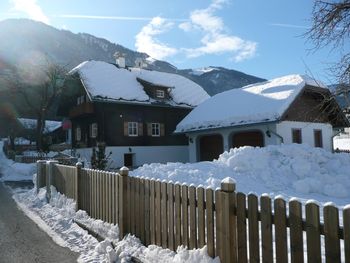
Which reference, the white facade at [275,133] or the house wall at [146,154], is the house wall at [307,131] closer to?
the white facade at [275,133]

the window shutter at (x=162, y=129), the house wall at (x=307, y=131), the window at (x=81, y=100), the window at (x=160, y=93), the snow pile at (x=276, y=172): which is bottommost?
the snow pile at (x=276, y=172)

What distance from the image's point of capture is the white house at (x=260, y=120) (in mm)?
23075

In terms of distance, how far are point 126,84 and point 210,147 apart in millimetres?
10004

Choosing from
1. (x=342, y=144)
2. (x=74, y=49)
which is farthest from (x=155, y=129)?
(x=74, y=49)

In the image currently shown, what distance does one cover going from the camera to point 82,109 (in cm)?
3155

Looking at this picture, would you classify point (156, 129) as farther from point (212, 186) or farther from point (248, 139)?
point (212, 186)

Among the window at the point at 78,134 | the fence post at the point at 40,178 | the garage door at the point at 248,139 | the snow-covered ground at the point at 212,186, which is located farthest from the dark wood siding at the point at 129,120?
the fence post at the point at 40,178

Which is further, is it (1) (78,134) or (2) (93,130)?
(1) (78,134)

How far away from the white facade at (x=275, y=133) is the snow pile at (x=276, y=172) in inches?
145

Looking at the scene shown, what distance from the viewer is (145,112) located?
32.1 metres

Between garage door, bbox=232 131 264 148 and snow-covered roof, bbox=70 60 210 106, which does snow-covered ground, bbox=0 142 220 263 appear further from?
snow-covered roof, bbox=70 60 210 106

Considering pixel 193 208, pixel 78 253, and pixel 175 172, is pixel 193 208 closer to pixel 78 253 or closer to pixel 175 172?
pixel 78 253

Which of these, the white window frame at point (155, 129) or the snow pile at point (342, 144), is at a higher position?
the white window frame at point (155, 129)

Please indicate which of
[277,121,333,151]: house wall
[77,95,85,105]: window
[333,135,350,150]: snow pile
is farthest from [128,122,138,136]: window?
[333,135,350,150]: snow pile
